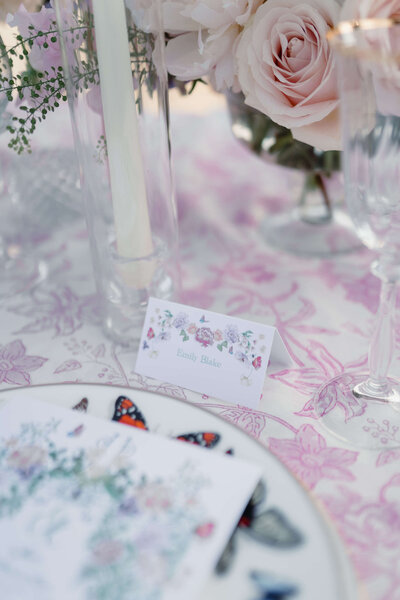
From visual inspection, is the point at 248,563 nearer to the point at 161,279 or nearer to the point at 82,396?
the point at 82,396

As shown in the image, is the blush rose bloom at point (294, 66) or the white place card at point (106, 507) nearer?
the white place card at point (106, 507)

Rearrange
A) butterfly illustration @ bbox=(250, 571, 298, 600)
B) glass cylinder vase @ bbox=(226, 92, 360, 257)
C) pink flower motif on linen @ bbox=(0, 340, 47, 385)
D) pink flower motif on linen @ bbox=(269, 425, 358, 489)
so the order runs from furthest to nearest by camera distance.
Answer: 1. glass cylinder vase @ bbox=(226, 92, 360, 257)
2. pink flower motif on linen @ bbox=(0, 340, 47, 385)
3. pink flower motif on linen @ bbox=(269, 425, 358, 489)
4. butterfly illustration @ bbox=(250, 571, 298, 600)

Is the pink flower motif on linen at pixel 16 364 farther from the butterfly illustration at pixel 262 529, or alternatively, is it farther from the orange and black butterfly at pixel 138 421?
the butterfly illustration at pixel 262 529

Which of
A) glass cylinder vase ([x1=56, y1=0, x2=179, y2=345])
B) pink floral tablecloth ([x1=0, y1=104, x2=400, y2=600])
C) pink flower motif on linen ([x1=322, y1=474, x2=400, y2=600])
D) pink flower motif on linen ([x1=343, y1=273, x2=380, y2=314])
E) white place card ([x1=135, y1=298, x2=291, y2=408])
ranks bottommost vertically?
pink flower motif on linen ([x1=343, y1=273, x2=380, y2=314])

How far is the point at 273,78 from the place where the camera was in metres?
0.47

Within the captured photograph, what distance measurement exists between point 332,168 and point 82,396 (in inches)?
14.8

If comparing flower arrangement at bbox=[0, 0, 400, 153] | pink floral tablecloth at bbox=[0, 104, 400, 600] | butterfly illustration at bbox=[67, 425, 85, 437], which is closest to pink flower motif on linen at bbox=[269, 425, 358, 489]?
pink floral tablecloth at bbox=[0, 104, 400, 600]

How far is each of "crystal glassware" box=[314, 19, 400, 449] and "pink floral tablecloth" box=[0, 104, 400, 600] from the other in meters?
0.01

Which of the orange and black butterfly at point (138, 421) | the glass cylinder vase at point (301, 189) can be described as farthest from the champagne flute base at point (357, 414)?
the glass cylinder vase at point (301, 189)

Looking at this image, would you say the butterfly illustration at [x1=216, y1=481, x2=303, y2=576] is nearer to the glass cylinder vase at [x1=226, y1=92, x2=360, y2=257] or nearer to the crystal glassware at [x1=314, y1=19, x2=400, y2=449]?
the crystal glassware at [x1=314, y1=19, x2=400, y2=449]

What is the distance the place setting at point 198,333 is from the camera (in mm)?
323

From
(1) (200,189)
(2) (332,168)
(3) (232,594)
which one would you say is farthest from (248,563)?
(1) (200,189)

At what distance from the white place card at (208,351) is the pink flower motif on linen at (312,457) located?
5 cm

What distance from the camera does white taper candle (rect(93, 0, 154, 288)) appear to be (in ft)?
1.46
